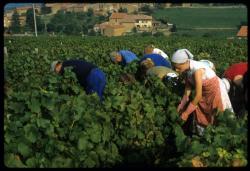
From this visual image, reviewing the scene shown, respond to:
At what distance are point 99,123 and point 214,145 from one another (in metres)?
1.20

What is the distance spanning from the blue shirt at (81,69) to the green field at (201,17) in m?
60.0

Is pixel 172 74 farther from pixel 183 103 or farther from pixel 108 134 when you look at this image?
pixel 108 134

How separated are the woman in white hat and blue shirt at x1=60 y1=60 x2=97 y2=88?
1.37m

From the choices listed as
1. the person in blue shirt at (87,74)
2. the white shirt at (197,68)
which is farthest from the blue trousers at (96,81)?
the white shirt at (197,68)

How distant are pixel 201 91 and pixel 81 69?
5.91ft

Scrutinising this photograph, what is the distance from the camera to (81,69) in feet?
22.6

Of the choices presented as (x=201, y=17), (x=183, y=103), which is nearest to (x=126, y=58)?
(x=183, y=103)

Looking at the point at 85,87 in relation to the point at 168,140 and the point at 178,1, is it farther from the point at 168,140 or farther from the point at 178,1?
the point at 178,1

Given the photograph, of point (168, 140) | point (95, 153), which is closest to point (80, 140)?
point (95, 153)

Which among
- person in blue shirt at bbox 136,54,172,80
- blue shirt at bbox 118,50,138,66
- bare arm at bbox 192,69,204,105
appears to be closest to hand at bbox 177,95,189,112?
bare arm at bbox 192,69,204,105

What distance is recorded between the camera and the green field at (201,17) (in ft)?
232

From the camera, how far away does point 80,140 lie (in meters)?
4.55

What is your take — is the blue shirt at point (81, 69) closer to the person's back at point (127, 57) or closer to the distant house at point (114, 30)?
the person's back at point (127, 57)

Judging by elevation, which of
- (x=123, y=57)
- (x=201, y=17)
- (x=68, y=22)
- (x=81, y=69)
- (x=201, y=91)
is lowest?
(x=201, y=17)
